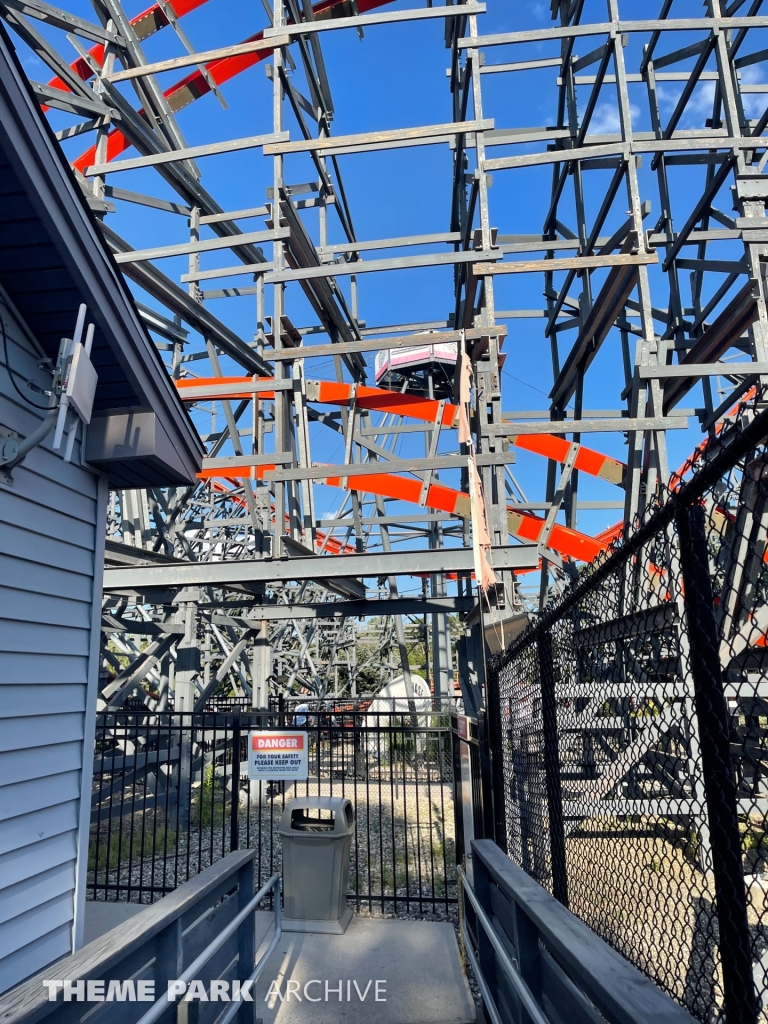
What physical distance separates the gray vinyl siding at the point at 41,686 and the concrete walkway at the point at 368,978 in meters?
1.46

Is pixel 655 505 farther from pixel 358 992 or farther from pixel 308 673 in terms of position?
pixel 308 673

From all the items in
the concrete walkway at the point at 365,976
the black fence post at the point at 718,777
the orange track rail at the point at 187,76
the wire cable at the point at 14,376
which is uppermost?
the orange track rail at the point at 187,76

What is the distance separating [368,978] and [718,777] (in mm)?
4727

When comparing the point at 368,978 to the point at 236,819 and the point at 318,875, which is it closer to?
the point at 318,875

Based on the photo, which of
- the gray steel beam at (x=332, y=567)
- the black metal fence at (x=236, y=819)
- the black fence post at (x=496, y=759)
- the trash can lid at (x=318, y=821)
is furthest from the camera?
the gray steel beam at (x=332, y=567)

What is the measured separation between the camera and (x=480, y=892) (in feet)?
12.9

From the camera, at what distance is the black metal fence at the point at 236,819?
729 centimetres

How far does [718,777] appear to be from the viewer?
1559 millimetres

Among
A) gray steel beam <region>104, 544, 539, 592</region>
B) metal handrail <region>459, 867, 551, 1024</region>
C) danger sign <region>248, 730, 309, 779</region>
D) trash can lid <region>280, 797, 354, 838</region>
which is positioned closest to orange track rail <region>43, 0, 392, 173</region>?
gray steel beam <region>104, 544, 539, 592</region>

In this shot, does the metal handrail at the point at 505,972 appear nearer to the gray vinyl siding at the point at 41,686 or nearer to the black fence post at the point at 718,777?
the black fence post at the point at 718,777

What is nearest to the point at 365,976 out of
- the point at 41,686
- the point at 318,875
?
the point at 318,875

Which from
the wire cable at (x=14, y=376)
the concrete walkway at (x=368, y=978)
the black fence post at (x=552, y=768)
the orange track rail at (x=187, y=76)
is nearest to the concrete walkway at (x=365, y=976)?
the concrete walkway at (x=368, y=978)

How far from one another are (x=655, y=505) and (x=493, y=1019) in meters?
2.62

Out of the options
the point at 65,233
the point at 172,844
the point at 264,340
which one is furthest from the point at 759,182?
the point at 172,844
